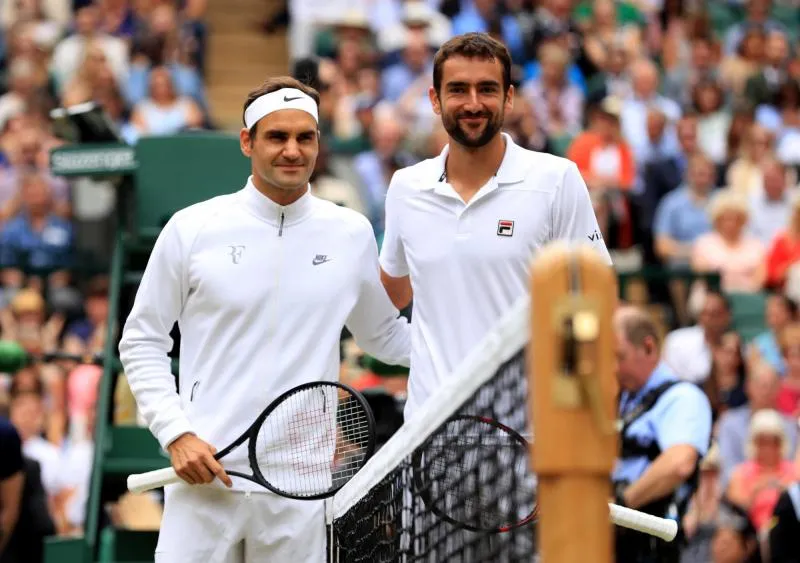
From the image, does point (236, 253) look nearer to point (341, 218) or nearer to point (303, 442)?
point (341, 218)

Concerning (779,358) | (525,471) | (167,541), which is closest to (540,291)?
(525,471)

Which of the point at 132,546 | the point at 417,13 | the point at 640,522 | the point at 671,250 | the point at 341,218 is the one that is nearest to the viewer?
the point at 640,522

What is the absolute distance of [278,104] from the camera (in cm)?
634

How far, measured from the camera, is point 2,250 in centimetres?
1395

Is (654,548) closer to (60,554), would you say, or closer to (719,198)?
(60,554)

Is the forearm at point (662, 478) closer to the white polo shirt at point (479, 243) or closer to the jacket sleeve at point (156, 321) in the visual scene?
the white polo shirt at point (479, 243)

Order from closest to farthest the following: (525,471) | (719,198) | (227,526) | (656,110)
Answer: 1. (525,471)
2. (227,526)
3. (719,198)
4. (656,110)

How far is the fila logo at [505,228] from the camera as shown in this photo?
6098 millimetres

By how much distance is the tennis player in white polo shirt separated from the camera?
6.08 meters

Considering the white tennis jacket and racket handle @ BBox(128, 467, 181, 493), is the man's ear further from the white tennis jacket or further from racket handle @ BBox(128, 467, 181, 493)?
racket handle @ BBox(128, 467, 181, 493)

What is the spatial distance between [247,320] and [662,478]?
232 centimetres

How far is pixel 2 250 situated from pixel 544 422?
35.0ft

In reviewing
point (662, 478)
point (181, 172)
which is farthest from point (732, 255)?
point (662, 478)

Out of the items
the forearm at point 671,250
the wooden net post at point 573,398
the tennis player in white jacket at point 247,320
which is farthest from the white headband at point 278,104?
A: the forearm at point 671,250
